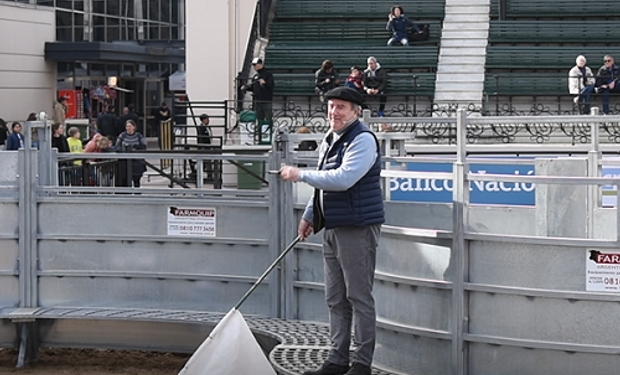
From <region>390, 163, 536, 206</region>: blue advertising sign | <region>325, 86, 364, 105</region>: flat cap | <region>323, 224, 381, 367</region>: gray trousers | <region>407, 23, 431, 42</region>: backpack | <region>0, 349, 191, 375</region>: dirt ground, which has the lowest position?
<region>0, 349, 191, 375</region>: dirt ground

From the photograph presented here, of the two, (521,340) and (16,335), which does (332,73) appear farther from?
(521,340)

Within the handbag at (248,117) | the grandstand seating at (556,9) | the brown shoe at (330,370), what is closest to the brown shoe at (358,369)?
the brown shoe at (330,370)

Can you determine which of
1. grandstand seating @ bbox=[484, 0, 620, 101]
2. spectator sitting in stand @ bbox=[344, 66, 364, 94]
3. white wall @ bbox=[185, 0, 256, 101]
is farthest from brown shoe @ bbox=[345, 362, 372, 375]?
white wall @ bbox=[185, 0, 256, 101]

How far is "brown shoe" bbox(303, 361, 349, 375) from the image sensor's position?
828 cm

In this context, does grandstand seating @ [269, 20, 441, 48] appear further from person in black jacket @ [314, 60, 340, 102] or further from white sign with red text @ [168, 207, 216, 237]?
white sign with red text @ [168, 207, 216, 237]

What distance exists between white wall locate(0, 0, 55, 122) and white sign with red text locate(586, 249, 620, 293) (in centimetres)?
3334

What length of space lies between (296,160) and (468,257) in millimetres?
2535

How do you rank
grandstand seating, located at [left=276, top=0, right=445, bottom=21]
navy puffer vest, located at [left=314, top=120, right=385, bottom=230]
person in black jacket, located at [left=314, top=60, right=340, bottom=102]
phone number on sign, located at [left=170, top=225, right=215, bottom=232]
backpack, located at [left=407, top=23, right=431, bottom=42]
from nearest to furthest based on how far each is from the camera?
navy puffer vest, located at [left=314, top=120, right=385, bottom=230] → phone number on sign, located at [left=170, top=225, right=215, bottom=232] → person in black jacket, located at [left=314, top=60, right=340, bottom=102] → backpack, located at [left=407, top=23, right=431, bottom=42] → grandstand seating, located at [left=276, top=0, right=445, bottom=21]

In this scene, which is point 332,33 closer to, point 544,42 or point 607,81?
point 544,42

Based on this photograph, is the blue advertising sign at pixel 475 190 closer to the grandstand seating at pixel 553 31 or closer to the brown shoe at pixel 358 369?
the brown shoe at pixel 358 369

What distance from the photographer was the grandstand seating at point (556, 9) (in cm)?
3350

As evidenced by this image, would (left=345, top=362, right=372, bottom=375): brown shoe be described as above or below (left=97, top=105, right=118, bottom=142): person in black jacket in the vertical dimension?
below

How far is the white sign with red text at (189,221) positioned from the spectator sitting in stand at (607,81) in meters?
17.5

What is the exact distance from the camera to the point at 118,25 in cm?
5003
